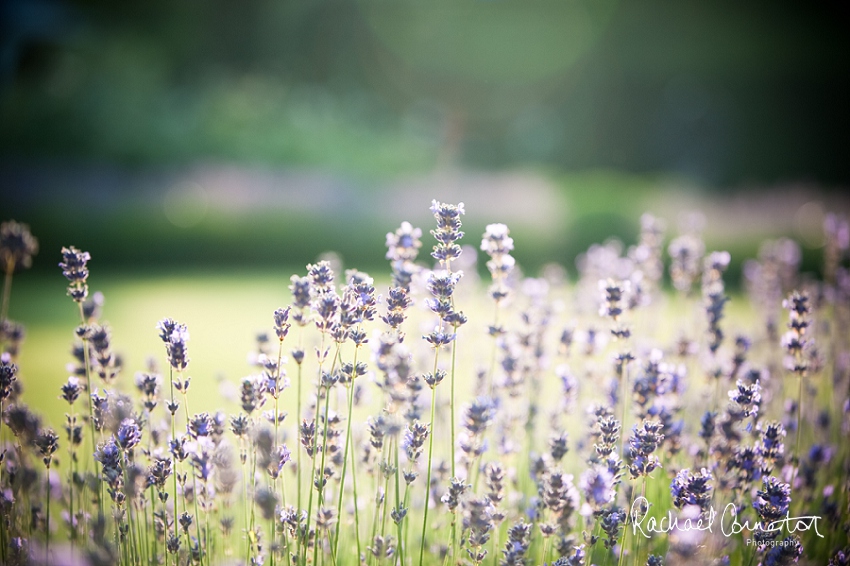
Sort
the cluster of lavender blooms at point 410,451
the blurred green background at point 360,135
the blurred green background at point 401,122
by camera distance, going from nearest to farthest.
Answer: the cluster of lavender blooms at point 410,451, the blurred green background at point 360,135, the blurred green background at point 401,122

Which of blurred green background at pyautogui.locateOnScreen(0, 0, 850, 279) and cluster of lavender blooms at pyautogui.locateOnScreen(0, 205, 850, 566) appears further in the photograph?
blurred green background at pyautogui.locateOnScreen(0, 0, 850, 279)

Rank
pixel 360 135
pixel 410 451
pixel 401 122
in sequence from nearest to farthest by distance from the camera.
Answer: pixel 410 451 < pixel 360 135 < pixel 401 122

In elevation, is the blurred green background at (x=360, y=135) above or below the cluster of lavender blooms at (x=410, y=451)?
above

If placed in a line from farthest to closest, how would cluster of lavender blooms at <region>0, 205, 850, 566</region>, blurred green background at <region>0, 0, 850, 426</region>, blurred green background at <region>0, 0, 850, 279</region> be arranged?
blurred green background at <region>0, 0, 850, 279</region> < blurred green background at <region>0, 0, 850, 426</region> < cluster of lavender blooms at <region>0, 205, 850, 566</region>

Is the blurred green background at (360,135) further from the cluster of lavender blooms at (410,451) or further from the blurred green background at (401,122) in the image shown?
the cluster of lavender blooms at (410,451)

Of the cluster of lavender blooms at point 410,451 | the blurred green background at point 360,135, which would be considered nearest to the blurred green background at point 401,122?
the blurred green background at point 360,135

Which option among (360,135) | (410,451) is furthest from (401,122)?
(410,451)

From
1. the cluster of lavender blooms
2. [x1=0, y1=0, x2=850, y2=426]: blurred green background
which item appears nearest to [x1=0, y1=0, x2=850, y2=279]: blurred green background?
[x1=0, y1=0, x2=850, y2=426]: blurred green background

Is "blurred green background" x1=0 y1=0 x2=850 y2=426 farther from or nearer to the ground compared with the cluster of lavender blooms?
farther from the ground

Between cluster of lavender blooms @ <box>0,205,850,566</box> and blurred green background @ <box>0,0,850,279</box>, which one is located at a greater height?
blurred green background @ <box>0,0,850,279</box>

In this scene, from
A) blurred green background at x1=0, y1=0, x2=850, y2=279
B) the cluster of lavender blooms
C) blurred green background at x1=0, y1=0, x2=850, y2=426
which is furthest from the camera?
blurred green background at x1=0, y1=0, x2=850, y2=279

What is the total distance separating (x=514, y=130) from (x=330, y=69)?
5.41m

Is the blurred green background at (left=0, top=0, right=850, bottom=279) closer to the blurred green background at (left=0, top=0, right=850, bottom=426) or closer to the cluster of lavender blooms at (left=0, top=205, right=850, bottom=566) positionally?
the blurred green background at (left=0, top=0, right=850, bottom=426)

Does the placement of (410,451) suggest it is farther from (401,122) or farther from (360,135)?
(401,122)
